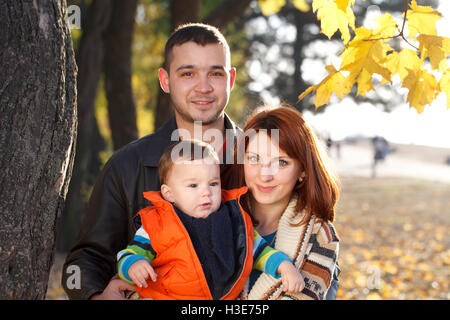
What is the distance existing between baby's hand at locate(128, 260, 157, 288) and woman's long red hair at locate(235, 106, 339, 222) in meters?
0.93

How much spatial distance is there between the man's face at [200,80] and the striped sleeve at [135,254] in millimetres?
1051

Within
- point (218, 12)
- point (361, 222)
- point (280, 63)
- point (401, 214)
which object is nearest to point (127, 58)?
point (218, 12)

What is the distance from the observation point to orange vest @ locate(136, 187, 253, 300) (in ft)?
8.35

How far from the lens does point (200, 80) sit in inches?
134

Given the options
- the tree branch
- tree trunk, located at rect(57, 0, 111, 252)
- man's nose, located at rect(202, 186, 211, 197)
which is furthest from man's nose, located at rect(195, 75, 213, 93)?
tree trunk, located at rect(57, 0, 111, 252)

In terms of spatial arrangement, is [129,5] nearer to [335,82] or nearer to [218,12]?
Answer: [218,12]

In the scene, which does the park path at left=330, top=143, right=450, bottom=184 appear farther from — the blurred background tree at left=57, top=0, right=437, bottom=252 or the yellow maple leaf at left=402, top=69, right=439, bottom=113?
the yellow maple leaf at left=402, top=69, right=439, bottom=113

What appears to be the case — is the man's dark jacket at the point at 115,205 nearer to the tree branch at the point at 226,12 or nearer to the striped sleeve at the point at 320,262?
the striped sleeve at the point at 320,262

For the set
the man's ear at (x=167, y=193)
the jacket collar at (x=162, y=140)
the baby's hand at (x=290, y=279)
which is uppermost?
the jacket collar at (x=162, y=140)

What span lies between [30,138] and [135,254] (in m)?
0.79

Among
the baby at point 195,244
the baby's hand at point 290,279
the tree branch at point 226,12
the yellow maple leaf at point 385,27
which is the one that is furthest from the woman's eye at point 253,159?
the tree branch at point 226,12

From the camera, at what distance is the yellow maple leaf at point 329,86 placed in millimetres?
2626

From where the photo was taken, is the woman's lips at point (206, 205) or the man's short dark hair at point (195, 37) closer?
the woman's lips at point (206, 205)

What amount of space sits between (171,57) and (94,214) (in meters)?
1.20
